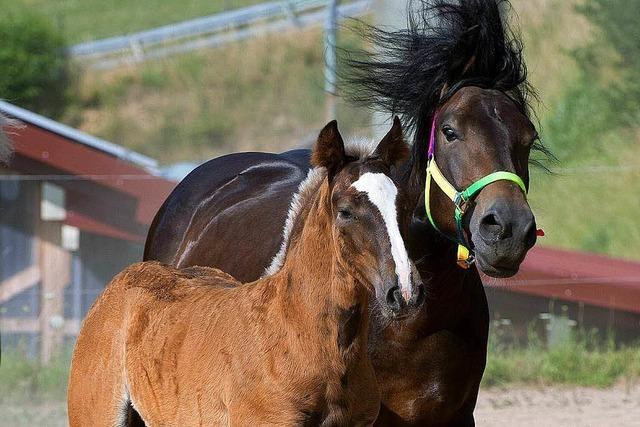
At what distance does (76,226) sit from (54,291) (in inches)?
21.3

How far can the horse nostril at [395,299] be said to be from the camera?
3.35 meters

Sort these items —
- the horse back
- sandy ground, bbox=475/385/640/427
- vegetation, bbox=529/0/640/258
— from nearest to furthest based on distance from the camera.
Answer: the horse back → sandy ground, bbox=475/385/640/427 → vegetation, bbox=529/0/640/258

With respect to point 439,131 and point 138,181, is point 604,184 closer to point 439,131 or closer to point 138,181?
point 138,181

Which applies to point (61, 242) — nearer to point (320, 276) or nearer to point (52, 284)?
point (52, 284)

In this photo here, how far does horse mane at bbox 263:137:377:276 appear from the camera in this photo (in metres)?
3.73

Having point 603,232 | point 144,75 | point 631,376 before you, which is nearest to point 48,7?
point 144,75

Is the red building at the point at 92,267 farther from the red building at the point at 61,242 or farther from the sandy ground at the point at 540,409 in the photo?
the sandy ground at the point at 540,409

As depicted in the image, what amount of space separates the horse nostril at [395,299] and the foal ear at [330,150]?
502mm

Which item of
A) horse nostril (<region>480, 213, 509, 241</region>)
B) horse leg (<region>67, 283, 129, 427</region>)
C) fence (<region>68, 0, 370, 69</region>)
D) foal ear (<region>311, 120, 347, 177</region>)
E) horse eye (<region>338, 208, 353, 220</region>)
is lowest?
fence (<region>68, 0, 370, 69</region>)

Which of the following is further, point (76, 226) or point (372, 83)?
point (76, 226)

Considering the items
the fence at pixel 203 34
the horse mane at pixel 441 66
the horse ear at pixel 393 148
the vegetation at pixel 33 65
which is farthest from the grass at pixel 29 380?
the fence at pixel 203 34

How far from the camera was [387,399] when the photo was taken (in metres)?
4.33

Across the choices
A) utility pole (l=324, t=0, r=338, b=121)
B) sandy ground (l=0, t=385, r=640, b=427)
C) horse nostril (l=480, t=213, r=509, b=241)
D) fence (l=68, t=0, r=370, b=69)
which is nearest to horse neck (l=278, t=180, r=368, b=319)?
horse nostril (l=480, t=213, r=509, b=241)

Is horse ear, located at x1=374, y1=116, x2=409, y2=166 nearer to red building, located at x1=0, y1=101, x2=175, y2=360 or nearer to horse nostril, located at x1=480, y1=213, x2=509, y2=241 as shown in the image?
horse nostril, located at x1=480, y1=213, x2=509, y2=241
